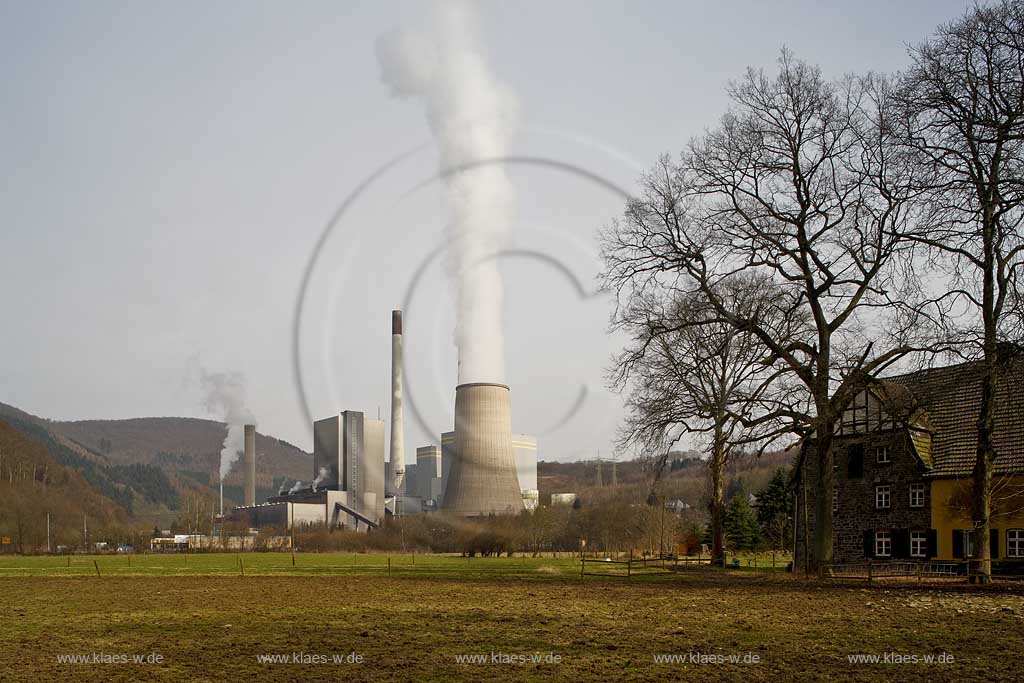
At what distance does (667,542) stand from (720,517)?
38.5 m

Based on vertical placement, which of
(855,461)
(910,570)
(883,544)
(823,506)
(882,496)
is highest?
(855,461)

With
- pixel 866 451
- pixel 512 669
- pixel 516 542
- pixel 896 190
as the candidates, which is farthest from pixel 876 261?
pixel 516 542

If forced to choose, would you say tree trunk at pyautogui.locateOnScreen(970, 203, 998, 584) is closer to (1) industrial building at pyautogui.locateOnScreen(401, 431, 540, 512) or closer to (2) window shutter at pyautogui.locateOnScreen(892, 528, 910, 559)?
(2) window shutter at pyautogui.locateOnScreen(892, 528, 910, 559)

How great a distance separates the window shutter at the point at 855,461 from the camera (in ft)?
148

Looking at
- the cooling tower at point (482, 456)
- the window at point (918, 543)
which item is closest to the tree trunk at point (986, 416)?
the window at point (918, 543)

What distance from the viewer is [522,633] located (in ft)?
58.9

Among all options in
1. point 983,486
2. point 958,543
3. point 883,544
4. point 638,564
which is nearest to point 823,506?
point 983,486

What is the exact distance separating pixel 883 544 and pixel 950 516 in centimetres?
425

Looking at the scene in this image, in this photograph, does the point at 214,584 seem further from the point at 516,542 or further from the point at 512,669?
the point at 516,542

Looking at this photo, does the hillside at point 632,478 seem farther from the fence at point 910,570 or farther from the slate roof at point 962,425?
the fence at point 910,570

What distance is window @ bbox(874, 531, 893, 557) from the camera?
141 ft

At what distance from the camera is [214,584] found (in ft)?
118

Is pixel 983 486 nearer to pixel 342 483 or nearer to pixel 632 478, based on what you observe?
pixel 342 483

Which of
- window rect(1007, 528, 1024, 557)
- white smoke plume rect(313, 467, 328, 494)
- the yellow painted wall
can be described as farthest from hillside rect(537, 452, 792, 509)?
window rect(1007, 528, 1024, 557)
